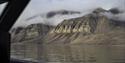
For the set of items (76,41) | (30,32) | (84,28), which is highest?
(84,28)

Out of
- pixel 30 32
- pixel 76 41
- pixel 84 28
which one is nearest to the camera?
pixel 84 28

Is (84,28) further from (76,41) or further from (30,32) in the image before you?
(30,32)

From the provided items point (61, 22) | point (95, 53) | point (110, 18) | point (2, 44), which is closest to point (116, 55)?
point (95, 53)

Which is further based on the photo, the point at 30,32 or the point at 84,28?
the point at 30,32

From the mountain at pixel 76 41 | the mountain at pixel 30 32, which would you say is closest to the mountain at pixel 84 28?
the mountain at pixel 76 41

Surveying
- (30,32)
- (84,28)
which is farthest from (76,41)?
(30,32)

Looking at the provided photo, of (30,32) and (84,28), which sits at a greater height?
(84,28)

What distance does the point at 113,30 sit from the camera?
6742mm

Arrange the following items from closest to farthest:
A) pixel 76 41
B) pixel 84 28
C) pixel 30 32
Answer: pixel 84 28 < pixel 76 41 < pixel 30 32

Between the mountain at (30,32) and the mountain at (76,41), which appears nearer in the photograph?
the mountain at (76,41)

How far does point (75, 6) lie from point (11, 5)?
203 inches

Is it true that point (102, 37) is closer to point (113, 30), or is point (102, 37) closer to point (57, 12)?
point (113, 30)

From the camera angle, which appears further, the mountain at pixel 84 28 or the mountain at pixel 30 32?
the mountain at pixel 30 32

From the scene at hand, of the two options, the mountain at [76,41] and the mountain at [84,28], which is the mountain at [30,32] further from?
the mountain at [84,28]
